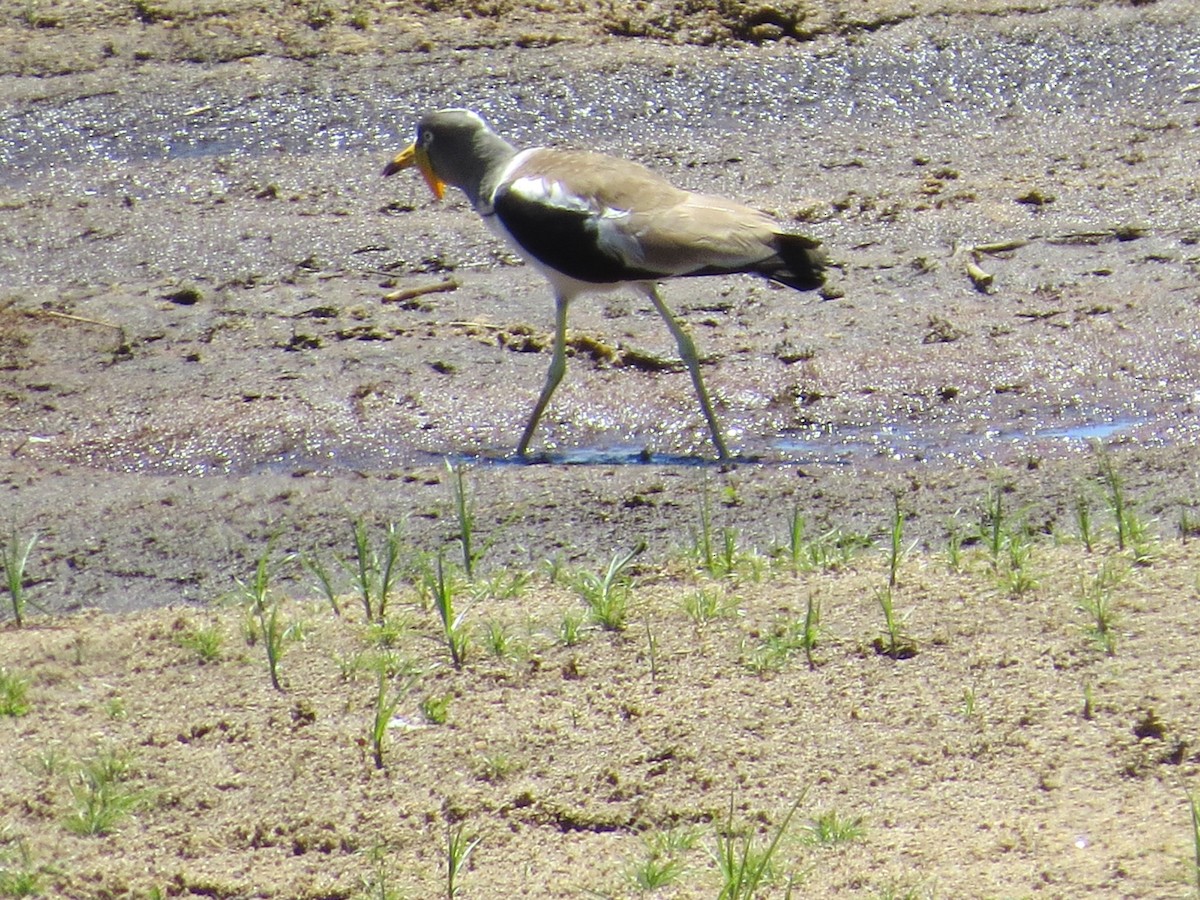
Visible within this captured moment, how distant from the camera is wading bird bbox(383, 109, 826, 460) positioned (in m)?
5.83

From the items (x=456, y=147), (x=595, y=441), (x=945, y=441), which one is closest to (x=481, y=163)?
(x=456, y=147)

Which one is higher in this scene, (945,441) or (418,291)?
(418,291)

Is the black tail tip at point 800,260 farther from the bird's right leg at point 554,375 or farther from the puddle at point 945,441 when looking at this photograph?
the bird's right leg at point 554,375

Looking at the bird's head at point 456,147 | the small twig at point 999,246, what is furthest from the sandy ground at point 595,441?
the bird's head at point 456,147

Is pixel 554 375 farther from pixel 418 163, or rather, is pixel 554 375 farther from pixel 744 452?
pixel 418 163

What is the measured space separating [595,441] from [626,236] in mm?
729

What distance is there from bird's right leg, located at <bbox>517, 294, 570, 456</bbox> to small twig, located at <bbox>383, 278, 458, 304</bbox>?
1.22 m

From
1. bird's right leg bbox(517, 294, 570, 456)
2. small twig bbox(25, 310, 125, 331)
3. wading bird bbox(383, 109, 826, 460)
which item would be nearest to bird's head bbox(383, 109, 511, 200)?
wading bird bbox(383, 109, 826, 460)

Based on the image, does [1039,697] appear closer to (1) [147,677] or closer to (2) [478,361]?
(1) [147,677]

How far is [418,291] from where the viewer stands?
7.25 meters

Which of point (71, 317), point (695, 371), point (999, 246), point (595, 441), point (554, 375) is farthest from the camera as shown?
point (999, 246)

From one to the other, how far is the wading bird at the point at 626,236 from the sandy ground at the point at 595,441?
0.48 m

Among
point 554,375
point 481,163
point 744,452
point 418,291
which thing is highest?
point 481,163

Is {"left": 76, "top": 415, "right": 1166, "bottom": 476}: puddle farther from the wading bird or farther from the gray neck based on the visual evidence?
the gray neck
